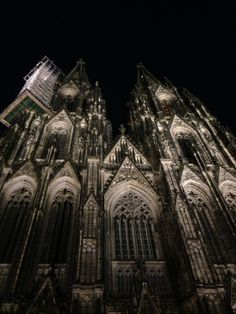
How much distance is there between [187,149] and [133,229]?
9.25 m

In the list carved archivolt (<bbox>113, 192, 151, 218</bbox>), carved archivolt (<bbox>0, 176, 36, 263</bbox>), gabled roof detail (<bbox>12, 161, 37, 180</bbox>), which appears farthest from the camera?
gabled roof detail (<bbox>12, 161, 37, 180</bbox>)

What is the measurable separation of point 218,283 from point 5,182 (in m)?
12.5

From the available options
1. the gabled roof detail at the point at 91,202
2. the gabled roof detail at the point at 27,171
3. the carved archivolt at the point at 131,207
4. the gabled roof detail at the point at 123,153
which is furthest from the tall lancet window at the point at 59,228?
the gabled roof detail at the point at 123,153

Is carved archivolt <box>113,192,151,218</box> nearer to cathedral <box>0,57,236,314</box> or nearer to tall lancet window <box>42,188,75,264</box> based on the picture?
cathedral <box>0,57,236,314</box>

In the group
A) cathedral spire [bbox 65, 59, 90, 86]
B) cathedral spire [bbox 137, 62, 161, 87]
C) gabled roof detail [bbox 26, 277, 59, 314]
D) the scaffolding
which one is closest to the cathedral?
gabled roof detail [bbox 26, 277, 59, 314]

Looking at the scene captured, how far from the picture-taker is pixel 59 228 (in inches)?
582

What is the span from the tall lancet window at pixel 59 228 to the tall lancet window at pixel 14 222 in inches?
49.2

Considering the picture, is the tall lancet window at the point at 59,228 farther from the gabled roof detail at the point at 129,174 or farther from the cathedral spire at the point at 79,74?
the cathedral spire at the point at 79,74

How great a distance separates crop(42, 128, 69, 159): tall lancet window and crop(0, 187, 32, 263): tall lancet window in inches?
148

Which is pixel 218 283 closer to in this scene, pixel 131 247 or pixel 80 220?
pixel 131 247

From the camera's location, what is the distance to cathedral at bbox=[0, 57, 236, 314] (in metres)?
11.1

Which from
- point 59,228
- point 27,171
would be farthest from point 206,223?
point 27,171

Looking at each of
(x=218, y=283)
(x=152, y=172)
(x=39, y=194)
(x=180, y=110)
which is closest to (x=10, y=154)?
(x=39, y=194)

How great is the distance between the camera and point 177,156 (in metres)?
20.0
